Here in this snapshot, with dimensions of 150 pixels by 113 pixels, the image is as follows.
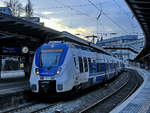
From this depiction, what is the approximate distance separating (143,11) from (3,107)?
9171mm

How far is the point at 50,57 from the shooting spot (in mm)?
12516

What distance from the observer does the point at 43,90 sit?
11.7 meters

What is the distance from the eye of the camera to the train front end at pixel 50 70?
38.3 feet

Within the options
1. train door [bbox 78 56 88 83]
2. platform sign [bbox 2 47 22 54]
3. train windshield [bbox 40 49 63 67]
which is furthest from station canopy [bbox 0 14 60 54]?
train door [bbox 78 56 88 83]

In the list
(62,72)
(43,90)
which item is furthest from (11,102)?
(62,72)

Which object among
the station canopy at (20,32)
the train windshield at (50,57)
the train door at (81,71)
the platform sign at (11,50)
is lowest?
the train door at (81,71)

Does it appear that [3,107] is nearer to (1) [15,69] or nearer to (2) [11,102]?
(2) [11,102]

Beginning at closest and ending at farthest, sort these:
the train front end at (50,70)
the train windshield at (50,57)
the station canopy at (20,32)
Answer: the train front end at (50,70), the train windshield at (50,57), the station canopy at (20,32)

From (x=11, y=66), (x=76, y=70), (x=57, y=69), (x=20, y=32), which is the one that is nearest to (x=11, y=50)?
(x=20, y=32)

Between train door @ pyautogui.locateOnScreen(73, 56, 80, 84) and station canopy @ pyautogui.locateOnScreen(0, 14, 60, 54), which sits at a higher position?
station canopy @ pyautogui.locateOnScreen(0, 14, 60, 54)

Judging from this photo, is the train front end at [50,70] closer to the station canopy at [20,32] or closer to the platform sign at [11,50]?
the station canopy at [20,32]

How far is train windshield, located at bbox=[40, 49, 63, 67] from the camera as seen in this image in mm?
12299

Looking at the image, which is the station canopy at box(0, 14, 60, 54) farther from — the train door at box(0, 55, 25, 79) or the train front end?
the train door at box(0, 55, 25, 79)

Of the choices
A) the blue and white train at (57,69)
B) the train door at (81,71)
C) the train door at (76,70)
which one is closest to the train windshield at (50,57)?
the blue and white train at (57,69)
